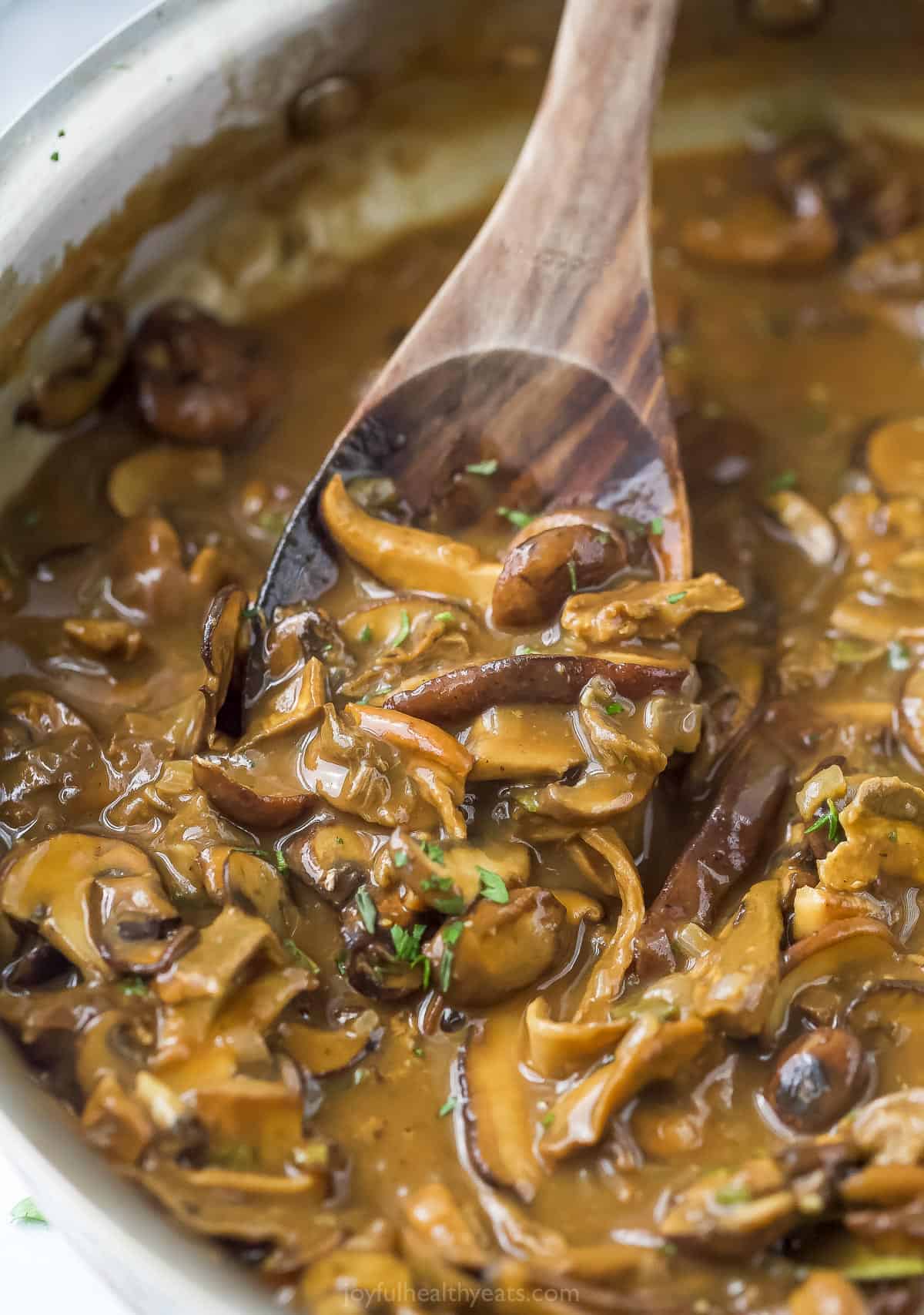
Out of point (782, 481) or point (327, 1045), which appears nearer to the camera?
point (327, 1045)

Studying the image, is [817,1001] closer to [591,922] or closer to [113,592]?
[591,922]

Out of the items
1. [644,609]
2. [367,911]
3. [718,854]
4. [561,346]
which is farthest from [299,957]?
[561,346]

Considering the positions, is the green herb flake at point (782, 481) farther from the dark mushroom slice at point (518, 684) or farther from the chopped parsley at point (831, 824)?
the chopped parsley at point (831, 824)

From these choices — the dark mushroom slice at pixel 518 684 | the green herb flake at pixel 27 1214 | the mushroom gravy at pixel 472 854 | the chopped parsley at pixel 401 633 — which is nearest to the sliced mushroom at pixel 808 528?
the mushroom gravy at pixel 472 854

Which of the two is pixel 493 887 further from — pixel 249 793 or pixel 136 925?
pixel 136 925

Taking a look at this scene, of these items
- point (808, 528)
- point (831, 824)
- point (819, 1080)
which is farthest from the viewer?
point (808, 528)

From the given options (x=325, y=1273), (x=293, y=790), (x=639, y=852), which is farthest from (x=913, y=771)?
(x=325, y=1273)

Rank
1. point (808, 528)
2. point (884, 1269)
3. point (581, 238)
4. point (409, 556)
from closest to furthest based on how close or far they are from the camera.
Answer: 1. point (884, 1269)
2. point (409, 556)
3. point (581, 238)
4. point (808, 528)

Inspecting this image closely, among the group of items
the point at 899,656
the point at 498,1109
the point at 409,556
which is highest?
the point at 409,556
